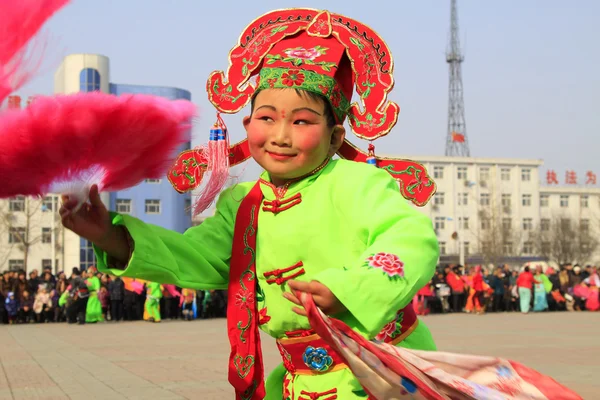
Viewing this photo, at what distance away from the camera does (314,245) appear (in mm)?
3016

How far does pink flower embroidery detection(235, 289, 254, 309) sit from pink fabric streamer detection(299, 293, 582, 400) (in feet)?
2.53

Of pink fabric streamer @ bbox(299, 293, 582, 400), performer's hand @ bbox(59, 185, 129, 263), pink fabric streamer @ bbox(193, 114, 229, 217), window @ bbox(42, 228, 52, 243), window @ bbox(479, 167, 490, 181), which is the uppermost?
window @ bbox(479, 167, 490, 181)

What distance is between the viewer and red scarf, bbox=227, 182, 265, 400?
3.22 metres

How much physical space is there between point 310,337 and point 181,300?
18.2 m

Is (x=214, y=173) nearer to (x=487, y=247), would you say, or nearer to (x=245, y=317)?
(x=245, y=317)

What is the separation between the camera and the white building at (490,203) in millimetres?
65750

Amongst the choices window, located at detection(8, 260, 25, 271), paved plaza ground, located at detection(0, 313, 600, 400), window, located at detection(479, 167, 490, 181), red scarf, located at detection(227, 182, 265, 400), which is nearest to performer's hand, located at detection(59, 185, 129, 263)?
red scarf, located at detection(227, 182, 265, 400)

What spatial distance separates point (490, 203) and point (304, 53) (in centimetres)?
6293

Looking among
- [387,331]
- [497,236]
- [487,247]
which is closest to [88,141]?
[387,331]

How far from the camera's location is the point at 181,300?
68.4ft

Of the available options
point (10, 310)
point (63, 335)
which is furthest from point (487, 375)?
point (10, 310)

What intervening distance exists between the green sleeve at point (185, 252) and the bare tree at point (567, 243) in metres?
60.7

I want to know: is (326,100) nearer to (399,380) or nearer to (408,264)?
(408,264)

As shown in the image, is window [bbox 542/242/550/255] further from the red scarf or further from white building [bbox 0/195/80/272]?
the red scarf
